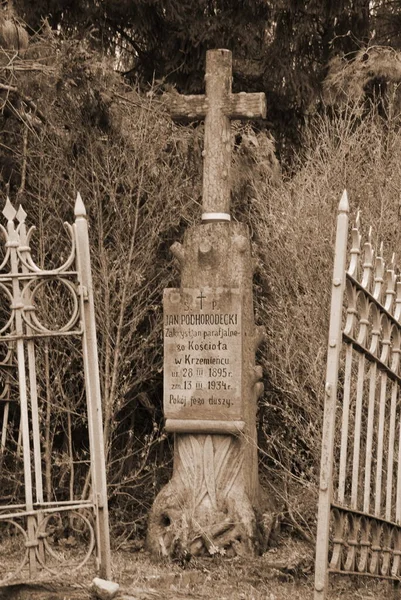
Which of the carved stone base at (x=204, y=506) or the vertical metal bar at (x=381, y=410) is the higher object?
the vertical metal bar at (x=381, y=410)

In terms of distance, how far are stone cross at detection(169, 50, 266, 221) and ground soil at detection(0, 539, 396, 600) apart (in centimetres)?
247

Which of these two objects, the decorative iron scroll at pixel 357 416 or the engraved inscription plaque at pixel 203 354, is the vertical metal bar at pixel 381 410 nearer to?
the decorative iron scroll at pixel 357 416

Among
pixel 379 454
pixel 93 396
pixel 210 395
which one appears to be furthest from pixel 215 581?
pixel 93 396

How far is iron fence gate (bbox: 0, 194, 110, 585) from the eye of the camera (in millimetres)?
5383

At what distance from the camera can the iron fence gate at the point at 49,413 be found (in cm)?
538

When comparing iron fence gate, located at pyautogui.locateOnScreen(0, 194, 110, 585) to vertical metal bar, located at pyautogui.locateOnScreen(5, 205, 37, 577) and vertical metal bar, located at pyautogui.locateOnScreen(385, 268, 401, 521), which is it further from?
vertical metal bar, located at pyautogui.locateOnScreen(385, 268, 401, 521)

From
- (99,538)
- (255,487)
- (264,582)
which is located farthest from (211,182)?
(99,538)

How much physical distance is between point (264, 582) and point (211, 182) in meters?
2.96

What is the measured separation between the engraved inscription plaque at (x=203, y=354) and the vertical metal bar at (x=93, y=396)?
2691 millimetres

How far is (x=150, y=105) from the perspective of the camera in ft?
32.0

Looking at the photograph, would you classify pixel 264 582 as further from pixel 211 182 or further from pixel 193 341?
pixel 211 182

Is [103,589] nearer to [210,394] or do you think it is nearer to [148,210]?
[210,394]

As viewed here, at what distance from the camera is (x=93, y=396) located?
5480mm

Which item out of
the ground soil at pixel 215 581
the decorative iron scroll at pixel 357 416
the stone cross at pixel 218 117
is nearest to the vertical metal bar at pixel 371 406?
the decorative iron scroll at pixel 357 416
